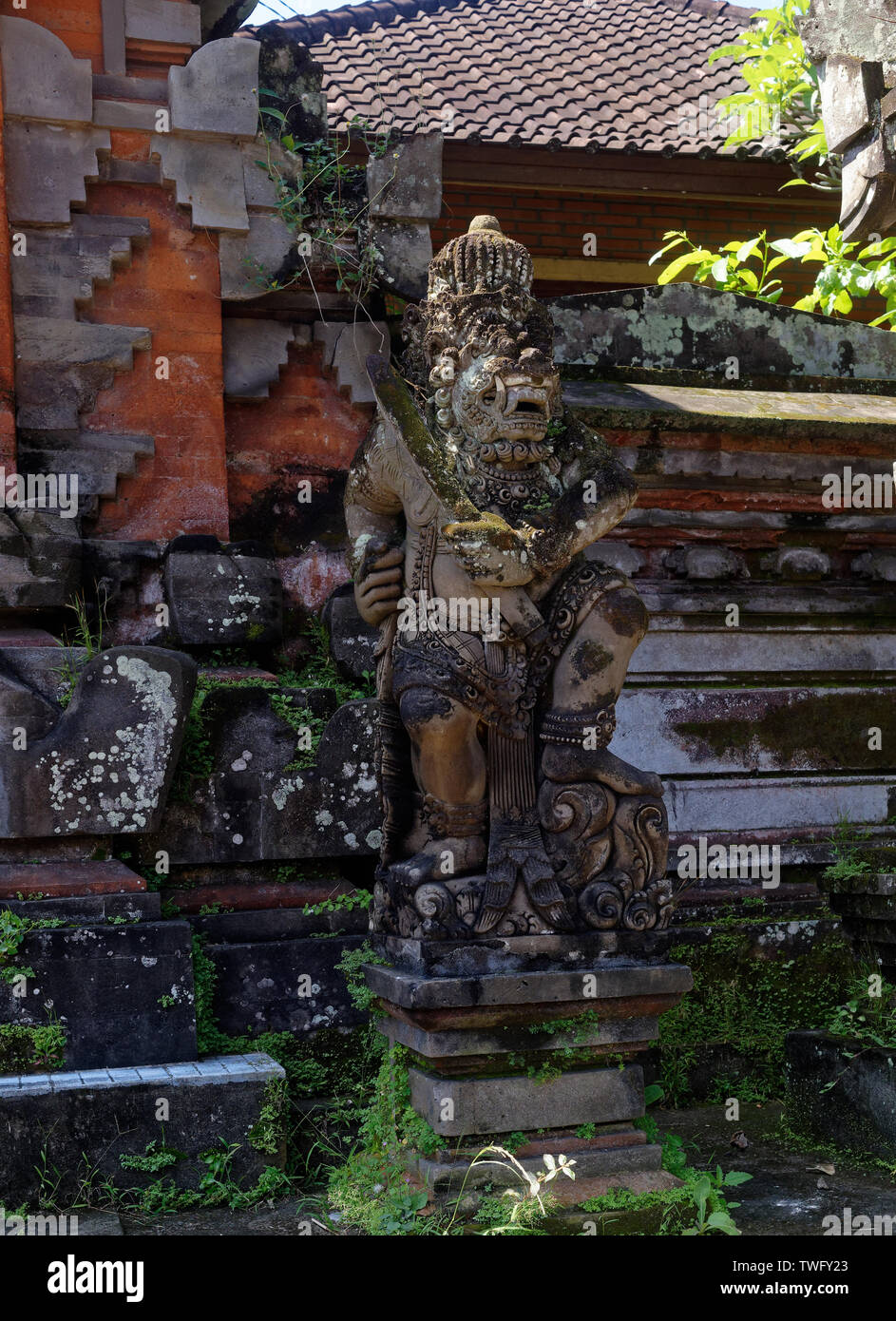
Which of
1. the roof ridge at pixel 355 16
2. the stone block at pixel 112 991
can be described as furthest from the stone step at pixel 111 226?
the roof ridge at pixel 355 16

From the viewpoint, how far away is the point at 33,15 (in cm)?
604

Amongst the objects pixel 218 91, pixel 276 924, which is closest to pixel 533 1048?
pixel 276 924

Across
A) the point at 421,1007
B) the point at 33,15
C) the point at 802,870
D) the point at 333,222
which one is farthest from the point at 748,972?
the point at 33,15

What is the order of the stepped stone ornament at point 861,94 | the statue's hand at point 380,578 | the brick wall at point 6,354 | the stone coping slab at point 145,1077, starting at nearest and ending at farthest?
the stone coping slab at point 145,1077
the statue's hand at point 380,578
the stepped stone ornament at point 861,94
the brick wall at point 6,354

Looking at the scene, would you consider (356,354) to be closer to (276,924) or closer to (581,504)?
(581,504)

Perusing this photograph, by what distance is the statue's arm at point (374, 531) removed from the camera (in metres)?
4.20

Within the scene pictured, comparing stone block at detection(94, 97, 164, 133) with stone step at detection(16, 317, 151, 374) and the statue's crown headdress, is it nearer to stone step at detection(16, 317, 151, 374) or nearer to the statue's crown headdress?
stone step at detection(16, 317, 151, 374)

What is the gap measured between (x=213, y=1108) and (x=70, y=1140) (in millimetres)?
433

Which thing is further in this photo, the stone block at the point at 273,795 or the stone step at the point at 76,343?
the stone step at the point at 76,343

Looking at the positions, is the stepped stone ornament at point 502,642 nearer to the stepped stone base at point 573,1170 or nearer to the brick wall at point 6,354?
the stepped stone base at point 573,1170

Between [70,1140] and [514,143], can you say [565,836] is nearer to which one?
[70,1140]

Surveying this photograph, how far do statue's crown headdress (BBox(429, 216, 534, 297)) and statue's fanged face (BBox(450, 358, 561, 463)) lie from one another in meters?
0.27

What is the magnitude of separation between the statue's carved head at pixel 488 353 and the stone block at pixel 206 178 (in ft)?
7.10
